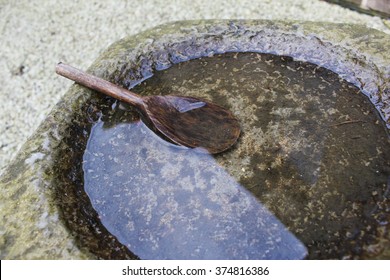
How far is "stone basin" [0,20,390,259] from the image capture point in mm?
1315

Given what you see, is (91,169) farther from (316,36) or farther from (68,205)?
(316,36)

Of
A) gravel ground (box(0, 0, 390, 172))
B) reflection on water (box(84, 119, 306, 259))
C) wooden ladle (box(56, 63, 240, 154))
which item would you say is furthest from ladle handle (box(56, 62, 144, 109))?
gravel ground (box(0, 0, 390, 172))

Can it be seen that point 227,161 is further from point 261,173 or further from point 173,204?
point 173,204

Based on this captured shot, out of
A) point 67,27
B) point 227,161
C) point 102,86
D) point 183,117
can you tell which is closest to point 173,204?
point 227,161

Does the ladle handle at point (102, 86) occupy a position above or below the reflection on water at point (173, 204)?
above

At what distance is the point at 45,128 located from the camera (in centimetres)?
160

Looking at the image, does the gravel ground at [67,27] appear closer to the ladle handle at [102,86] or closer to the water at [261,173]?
the ladle handle at [102,86]

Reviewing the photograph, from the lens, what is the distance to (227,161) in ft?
5.15

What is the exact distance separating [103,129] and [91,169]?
21cm

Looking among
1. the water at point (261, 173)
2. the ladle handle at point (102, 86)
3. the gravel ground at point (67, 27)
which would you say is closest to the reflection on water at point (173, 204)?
the water at point (261, 173)

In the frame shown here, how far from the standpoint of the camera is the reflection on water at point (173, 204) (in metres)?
1.32

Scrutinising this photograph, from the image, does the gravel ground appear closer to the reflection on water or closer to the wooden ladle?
the wooden ladle
